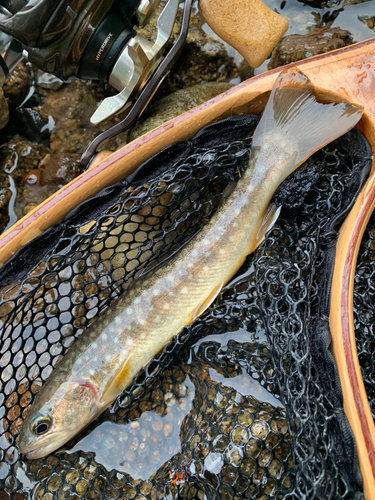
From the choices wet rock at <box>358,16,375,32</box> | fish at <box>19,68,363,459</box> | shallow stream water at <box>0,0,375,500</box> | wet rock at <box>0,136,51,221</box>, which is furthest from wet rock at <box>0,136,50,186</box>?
wet rock at <box>358,16,375,32</box>

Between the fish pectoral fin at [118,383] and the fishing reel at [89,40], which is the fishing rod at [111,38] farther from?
the fish pectoral fin at [118,383]

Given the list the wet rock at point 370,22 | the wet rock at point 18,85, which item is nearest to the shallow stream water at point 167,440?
the wet rock at point 18,85

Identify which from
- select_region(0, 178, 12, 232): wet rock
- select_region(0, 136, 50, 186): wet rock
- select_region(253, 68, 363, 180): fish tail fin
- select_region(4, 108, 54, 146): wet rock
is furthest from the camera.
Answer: select_region(4, 108, 54, 146): wet rock

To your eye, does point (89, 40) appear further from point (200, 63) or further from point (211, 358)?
point (211, 358)

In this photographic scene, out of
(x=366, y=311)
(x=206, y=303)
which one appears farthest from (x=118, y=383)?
(x=366, y=311)

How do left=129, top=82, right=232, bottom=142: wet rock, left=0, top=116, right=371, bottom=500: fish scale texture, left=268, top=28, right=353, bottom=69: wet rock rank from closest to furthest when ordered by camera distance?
left=0, top=116, right=371, bottom=500: fish scale texture, left=268, top=28, right=353, bottom=69: wet rock, left=129, top=82, right=232, bottom=142: wet rock

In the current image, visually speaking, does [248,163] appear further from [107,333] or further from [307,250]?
[107,333]

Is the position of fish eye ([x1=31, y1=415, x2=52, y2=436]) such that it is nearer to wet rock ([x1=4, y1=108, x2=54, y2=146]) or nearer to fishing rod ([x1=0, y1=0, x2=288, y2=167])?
fishing rod ([x1=0, y1=0, x2=288, y2=167])
